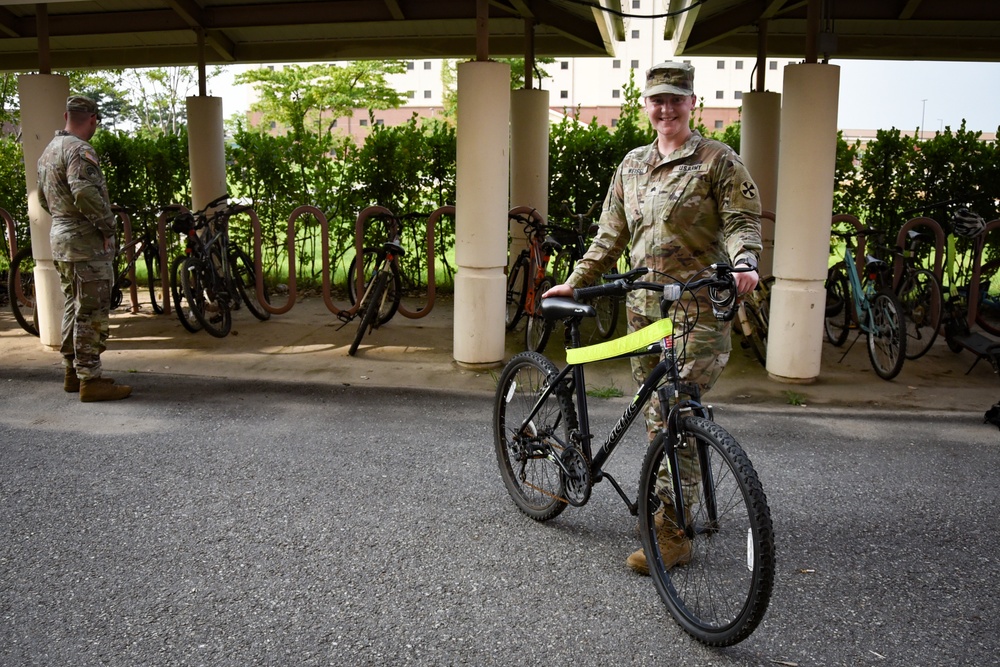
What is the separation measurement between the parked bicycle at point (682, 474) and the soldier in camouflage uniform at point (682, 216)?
9 cm

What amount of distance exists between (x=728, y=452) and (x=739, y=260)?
797 mm

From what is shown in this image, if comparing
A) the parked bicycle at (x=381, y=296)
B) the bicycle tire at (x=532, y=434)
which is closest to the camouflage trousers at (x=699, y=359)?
the bicycle tire at (x=532, y=434)

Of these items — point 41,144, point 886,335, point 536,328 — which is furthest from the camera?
point 536,328

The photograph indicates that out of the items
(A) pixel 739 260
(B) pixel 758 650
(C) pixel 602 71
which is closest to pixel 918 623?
(B) pixel 758 650

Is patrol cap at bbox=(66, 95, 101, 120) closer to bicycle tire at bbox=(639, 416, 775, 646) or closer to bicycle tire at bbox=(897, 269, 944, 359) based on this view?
bicycle tire at bbox=(639, 416, 775, 646)

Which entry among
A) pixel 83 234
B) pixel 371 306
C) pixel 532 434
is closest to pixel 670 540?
pixel 532 434

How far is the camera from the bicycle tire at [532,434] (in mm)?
4254

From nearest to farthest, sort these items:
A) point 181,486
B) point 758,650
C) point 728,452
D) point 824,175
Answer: point 728,452, point 758,650, point 181,486, point 824,175

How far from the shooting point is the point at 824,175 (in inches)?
279

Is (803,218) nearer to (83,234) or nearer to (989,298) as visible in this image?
(989,298)

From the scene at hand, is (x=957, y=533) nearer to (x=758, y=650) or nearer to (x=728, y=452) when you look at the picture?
(x=758, y=650)

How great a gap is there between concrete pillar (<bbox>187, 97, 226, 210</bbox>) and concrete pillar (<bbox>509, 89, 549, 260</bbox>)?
3477 mm

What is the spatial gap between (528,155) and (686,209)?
21.1ft

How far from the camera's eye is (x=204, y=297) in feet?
30.4
